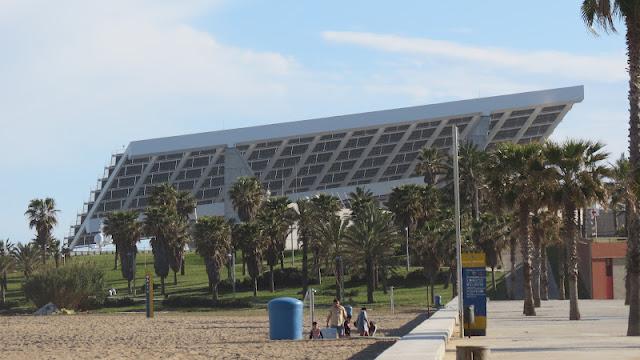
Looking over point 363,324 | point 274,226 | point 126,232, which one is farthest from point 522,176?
point 126,232

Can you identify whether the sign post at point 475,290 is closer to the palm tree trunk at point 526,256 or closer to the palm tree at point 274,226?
the palm tree trunk at point 526,256

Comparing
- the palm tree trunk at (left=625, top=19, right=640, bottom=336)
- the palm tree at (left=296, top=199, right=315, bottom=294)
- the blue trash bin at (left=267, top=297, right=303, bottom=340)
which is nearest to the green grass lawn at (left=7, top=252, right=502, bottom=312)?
the palm tree at (left=296, top=199, right=315, bottom=294)

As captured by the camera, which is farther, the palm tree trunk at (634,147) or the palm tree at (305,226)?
the palm tree at (305,226)

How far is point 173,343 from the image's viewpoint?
1389 inches

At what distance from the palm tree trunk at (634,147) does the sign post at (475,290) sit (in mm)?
3905

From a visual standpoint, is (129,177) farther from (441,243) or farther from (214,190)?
(441,243)

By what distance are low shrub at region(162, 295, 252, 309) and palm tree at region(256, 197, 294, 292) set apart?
767 centimetres

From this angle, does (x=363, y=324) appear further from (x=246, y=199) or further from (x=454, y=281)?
(x=246, y=199)

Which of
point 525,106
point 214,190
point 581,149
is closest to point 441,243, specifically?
point 581,149

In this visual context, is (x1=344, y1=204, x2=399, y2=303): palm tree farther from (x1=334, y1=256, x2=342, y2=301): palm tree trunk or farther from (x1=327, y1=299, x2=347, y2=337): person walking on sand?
(x1=327, y1=299, x2=347, y2=337): person walking on sand

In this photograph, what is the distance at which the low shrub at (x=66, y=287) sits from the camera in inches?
3051

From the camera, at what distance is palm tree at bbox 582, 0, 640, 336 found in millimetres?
28203

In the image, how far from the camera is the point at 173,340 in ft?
122

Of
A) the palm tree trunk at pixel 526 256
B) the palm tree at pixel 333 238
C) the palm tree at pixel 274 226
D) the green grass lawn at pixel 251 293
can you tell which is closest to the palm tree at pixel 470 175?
the green grass lawn at pixel 251 293
